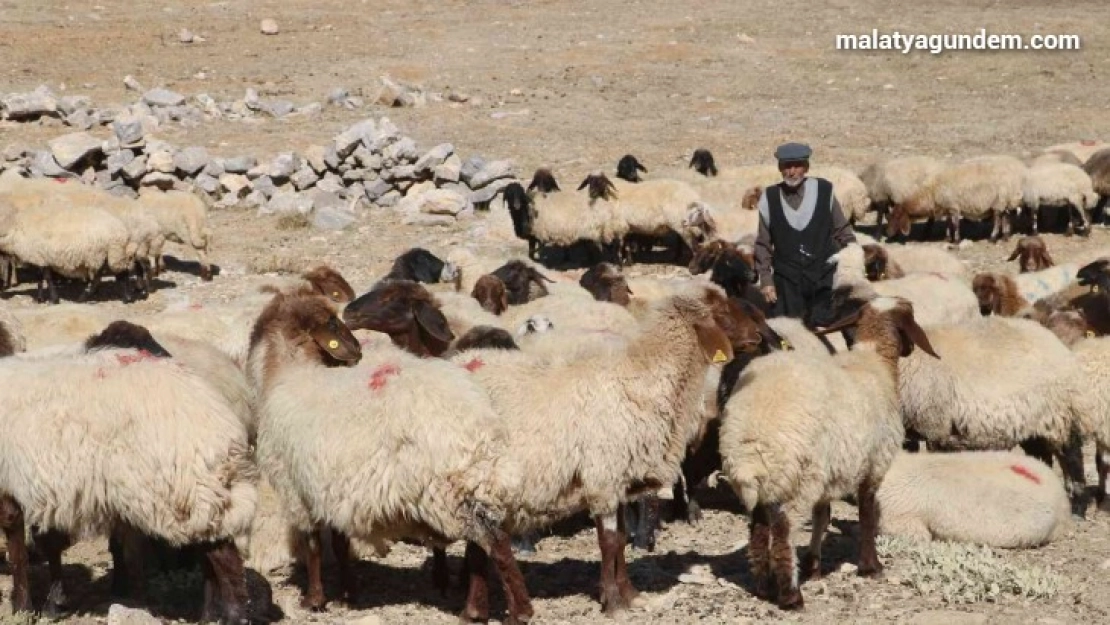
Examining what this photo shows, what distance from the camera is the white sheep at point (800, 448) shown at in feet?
24.4

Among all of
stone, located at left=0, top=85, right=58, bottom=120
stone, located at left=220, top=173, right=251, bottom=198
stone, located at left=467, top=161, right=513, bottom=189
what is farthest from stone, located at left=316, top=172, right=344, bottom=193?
stone, located at left=0, top=85, right=58, bottom=120

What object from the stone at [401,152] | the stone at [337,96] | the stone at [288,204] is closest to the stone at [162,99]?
the stone at [337,96]

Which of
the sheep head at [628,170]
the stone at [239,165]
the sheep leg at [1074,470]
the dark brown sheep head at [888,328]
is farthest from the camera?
the stone at [239,165]

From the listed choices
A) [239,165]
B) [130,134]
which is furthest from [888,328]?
[130,134]

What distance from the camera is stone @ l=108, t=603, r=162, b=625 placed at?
6789 mm

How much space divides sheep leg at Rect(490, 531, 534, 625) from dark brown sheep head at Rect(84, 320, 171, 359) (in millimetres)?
2163

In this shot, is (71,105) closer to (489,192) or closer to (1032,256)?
(489,192)

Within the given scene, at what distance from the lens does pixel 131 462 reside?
268 inches

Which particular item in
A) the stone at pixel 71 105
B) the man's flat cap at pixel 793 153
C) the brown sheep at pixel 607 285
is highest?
the stone at pixel 71 105

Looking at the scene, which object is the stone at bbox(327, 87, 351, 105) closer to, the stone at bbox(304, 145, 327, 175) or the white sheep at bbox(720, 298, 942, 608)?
the stone at bbox(304, 145, 327, 175)

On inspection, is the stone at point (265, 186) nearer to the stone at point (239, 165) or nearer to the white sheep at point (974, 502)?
the stone at point (239, 165)

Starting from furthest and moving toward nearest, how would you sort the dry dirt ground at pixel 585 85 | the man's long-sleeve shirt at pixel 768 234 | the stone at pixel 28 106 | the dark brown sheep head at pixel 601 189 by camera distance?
the stone at pixel 28 106 < the dark brown sheep head at pixel 601 189 < the dry dirt ground at pixel 585 85 < the man's long-sleeve shirt at pixel 768 234

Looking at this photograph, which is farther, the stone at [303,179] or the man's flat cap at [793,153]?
the stone at [303,179]

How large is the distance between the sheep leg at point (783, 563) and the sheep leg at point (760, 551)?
0.22 feet
